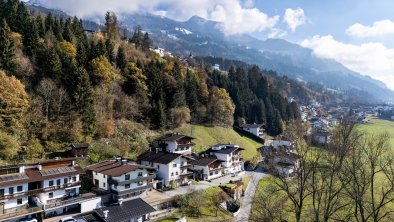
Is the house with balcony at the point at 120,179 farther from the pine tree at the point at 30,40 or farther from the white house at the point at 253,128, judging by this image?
the white house at the point at 253,128

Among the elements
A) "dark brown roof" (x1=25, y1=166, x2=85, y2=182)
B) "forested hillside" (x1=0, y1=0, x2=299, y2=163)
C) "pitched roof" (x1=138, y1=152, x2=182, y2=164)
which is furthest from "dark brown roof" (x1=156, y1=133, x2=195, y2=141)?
"dark brown roof" (x1=25, y1=166, x2=85, y2=182)

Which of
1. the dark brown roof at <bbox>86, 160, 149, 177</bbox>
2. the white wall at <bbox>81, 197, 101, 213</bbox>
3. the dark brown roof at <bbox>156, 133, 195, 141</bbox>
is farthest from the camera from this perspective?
the dark brown roof at <bbox>156, 133, 195, 141</bbox>

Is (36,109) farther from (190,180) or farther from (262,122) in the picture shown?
(262,122)

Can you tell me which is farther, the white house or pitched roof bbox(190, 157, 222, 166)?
the white house

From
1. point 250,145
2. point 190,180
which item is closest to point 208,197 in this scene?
point 190,180

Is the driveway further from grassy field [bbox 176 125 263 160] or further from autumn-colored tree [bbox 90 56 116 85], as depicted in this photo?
autumn-colored tree [bbox 90 56 116 85]

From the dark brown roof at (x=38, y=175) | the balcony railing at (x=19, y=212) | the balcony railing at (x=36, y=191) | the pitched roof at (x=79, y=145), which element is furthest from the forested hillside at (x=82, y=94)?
the balcony railing at (x=19, y=212)

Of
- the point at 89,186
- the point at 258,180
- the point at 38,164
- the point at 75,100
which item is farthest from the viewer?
the point at 258,180
